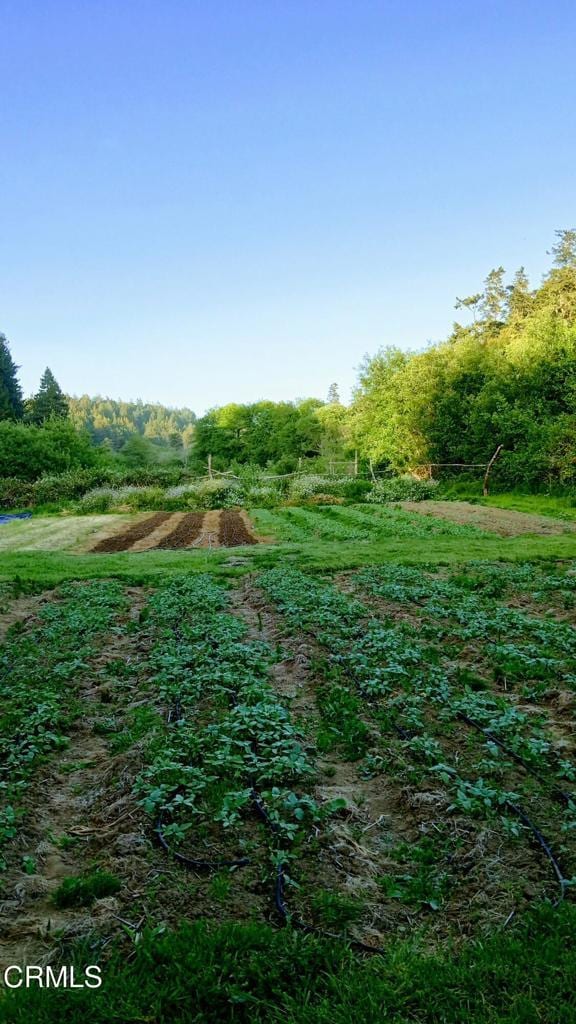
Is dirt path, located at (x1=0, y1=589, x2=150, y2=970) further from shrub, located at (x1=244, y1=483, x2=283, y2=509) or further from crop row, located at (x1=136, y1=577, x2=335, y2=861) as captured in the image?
shrub, located at (x1=244, y1=483, x2=283, y2=509)

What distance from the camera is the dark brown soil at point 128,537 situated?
55.3 ft

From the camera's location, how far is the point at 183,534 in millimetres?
19562

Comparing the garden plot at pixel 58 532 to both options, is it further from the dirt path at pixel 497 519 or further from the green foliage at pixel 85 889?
the green foliage at pixel 85 889

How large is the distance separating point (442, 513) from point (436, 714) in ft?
55.8

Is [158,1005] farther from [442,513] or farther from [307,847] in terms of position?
[442,513]

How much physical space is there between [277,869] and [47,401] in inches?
2461

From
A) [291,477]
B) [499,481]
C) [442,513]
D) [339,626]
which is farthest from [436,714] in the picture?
[291,477]

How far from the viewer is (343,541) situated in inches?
625

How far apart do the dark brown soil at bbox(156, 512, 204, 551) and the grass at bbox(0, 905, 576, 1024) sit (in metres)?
14.4

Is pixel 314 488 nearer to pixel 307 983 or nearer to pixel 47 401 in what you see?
pixel 307 983

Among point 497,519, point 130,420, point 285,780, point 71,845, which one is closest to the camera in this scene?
point 71,845

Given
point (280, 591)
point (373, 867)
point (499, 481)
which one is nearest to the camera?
point (373, 867)

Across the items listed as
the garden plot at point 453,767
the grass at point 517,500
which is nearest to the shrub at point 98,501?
the grass at point 517,500

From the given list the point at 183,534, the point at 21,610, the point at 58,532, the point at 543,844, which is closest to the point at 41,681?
the point at 21,610
